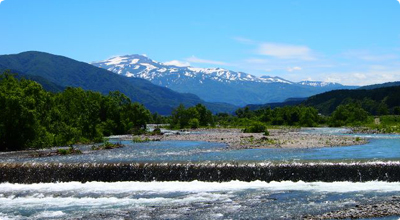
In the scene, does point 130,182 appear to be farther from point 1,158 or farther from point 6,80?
point 6,80

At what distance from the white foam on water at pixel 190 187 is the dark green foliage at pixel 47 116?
49.5 ft

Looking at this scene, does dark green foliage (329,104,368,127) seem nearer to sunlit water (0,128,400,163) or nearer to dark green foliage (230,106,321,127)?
dark green foliage (230,106,321,127)

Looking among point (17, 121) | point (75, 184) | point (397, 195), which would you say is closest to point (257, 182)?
point (397, 195)

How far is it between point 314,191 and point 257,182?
3.67m

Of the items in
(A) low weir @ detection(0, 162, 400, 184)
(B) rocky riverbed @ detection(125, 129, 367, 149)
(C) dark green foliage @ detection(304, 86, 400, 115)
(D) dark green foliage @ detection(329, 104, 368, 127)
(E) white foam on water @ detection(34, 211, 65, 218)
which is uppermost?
(C) dark green foliage @ detection(304, 86, 400, 115)

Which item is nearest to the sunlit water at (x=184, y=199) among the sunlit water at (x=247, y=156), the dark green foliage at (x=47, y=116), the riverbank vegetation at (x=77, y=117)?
the sunlit water at (x=247, y=156)

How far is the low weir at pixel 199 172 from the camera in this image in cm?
2245

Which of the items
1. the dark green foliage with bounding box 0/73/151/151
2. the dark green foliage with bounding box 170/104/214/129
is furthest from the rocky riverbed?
the dark green foliage with bounding box 170/104/214/129

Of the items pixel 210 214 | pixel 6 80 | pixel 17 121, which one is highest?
pixel 6 80

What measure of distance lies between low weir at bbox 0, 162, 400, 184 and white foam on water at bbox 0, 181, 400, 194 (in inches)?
20.2

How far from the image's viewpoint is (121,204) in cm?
1833

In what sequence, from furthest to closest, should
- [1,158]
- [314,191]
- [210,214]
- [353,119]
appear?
[353,119], [1,158], [314,191], [210,214]

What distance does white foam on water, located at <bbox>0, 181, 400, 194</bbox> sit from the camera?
2060 cm

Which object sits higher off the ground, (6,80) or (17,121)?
(6,80)
